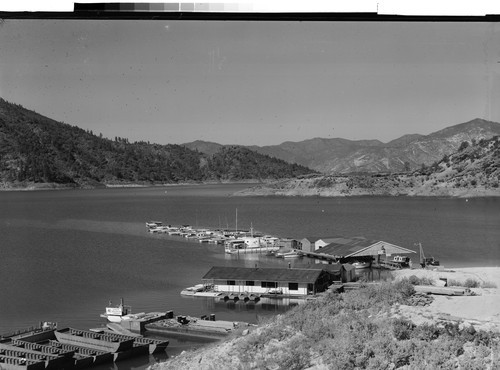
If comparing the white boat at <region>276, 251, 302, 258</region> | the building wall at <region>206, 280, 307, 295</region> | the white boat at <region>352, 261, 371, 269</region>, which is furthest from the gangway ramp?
the white boat at <region>352, 261, 371, 269</region>

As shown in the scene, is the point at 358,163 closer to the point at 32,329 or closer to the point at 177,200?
the point at 177,200

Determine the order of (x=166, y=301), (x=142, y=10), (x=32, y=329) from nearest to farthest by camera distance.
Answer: (x=142, y=10) < (x=32, y=329) < (x=166, y=301)

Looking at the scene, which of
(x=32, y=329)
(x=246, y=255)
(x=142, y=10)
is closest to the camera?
(x=142, y=10)

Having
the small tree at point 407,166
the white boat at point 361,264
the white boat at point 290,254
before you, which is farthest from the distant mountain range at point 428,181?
the white boat at point 361,264

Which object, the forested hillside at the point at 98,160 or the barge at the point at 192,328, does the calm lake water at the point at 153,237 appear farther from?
the forested hillside at the point at 98,160

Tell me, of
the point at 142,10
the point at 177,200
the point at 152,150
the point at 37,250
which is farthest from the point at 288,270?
the point at 142,10

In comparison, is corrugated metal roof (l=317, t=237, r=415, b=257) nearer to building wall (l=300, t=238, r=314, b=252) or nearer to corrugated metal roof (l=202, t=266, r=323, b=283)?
building wall (l=300, t=238, r=314, b=252)
